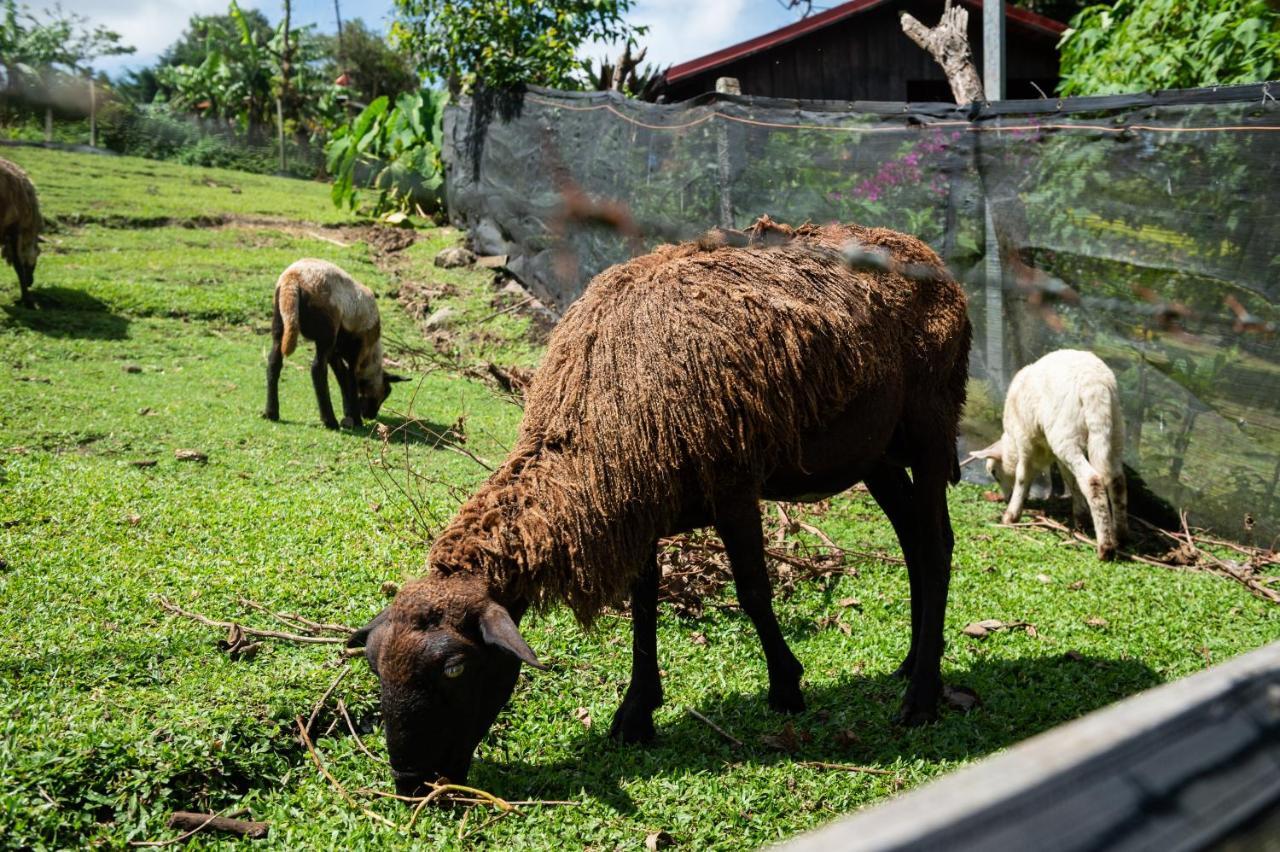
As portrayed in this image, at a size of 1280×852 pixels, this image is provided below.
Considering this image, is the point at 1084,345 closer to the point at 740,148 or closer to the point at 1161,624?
the point at 1161,624

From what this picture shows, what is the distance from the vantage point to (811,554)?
686cm

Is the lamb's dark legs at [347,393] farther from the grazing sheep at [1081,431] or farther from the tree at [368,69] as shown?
the tree at [368,69]

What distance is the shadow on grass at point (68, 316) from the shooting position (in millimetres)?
11550

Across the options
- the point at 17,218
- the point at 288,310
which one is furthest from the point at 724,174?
the point at 17,218

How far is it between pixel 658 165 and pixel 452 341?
3935 millimetres

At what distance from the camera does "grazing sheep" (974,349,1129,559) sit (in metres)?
7.24

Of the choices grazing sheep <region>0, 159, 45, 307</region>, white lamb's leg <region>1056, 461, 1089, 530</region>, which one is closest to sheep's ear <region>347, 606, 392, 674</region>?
white lamb's leg <region>1056, 461, 1089, 530</region>

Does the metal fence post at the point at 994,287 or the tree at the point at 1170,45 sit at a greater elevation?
the tree at the point at 1170,45

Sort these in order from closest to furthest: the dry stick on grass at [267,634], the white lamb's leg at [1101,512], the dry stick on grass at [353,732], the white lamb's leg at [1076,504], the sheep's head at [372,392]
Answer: the dry stick on grass at [353,732] → the dry stick on grass at [267,634] → the white lamb's leg at [1101,512] → the white lamb's leg at [1076,504] → the sheep's head at [372,392]

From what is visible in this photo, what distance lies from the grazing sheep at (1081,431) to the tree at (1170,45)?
3.70 meters

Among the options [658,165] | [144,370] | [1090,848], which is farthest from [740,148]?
[1090,848]

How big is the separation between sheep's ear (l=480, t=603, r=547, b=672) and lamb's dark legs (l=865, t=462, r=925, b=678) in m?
2.49

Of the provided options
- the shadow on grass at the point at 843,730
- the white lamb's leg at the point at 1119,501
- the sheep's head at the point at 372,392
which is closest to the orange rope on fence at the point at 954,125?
the white lamb's leg at the point at 1119,501

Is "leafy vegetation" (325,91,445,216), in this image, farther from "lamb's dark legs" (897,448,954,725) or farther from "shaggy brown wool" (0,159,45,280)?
"lamb's dark legs" (897,448,954,725)
